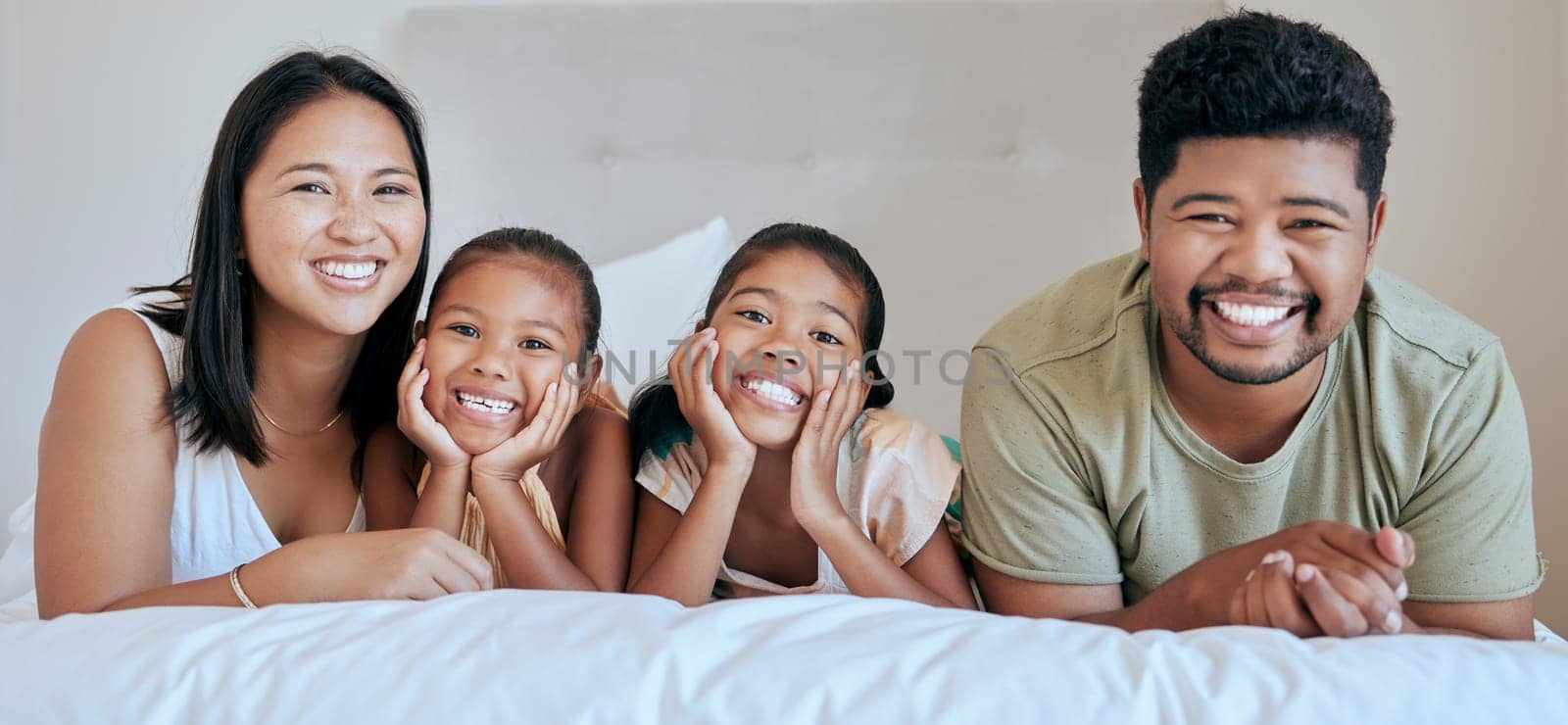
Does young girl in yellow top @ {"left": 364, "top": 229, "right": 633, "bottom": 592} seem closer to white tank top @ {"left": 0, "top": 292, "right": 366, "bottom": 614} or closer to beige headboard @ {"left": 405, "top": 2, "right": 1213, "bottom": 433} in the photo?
white tank top @ {"left": 0, "top": 292, "right": 366, "bottom": 614}

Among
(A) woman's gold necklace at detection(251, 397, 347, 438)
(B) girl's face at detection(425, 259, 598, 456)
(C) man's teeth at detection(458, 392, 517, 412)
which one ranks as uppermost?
(B) girl's face at detection(425, 259, 598, 456)

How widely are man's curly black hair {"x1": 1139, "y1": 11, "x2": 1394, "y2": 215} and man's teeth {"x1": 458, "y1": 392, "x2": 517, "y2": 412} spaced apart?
774 millimetres

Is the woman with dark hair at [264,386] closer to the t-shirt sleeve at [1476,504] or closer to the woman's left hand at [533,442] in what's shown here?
the woman's left hand at [533,442]

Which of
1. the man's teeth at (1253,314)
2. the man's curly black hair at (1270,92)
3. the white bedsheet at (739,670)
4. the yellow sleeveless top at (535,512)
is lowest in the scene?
the yellow sleeveless top at (535,512)

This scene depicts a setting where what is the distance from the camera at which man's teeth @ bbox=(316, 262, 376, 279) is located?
1.40 m

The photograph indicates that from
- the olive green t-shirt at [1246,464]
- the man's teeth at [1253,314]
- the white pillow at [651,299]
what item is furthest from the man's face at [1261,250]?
the white pillow at [651,299]

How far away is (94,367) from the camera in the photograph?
133cm

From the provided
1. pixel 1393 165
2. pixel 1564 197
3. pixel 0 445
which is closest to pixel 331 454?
pixel 0 445

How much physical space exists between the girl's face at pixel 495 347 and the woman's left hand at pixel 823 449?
1.02 ft

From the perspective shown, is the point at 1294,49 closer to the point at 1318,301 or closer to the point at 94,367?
the point at 1318,301

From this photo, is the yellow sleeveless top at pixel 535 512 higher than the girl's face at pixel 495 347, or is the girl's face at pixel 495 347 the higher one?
the girl's face at pixel 495 347

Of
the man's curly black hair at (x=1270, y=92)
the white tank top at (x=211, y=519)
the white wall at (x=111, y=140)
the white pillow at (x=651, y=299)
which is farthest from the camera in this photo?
the white wall at (x=111, y=140)

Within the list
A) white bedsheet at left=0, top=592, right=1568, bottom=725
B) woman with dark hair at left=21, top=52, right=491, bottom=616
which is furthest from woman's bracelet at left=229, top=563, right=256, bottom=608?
white bedsheet at left=0, top=592, right=1568, bottom=725

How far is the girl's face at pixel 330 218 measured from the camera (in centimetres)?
138
